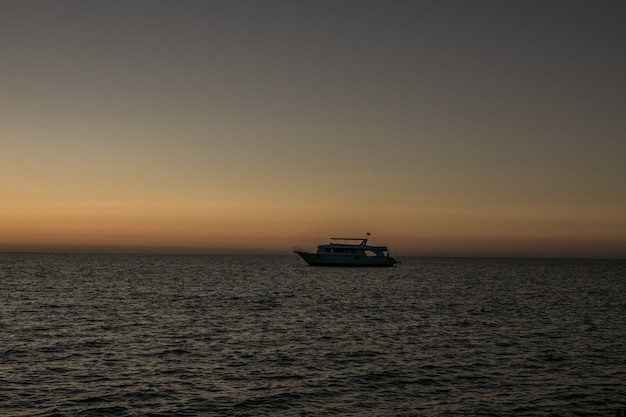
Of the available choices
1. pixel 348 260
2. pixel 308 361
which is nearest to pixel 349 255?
pixel 348 260

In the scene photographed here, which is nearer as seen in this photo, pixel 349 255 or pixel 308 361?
pixel 308 361

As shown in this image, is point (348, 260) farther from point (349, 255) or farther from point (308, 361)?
point (308, 361)

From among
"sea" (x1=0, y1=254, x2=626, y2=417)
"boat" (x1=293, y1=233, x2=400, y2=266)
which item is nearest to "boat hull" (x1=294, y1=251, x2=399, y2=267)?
"boat" (x1=293, y1=233, x2=400, y2=266)

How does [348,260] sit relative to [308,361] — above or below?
above

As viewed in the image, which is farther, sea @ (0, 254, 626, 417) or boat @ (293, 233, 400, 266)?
boat @ (293, 233, 400, 266)

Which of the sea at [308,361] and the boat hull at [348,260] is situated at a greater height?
the boat hull at [348,260]

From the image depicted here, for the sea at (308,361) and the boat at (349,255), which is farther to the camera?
the boat at (349,255)

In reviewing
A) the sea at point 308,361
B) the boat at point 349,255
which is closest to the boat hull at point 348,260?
the boat at point 349,255

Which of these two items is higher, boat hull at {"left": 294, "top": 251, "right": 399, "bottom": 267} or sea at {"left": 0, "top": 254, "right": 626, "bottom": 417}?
boat hull at {"left": 294, "top": 251, "right": 399, "bottom": 267}

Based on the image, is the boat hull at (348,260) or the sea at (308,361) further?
the boat hull at (348,260)

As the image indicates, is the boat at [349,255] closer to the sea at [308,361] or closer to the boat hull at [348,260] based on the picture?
the boat hull at [348,260]

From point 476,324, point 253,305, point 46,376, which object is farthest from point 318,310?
point 46,376

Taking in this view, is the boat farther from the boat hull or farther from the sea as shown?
the sea

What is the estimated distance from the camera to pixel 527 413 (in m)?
22.5
